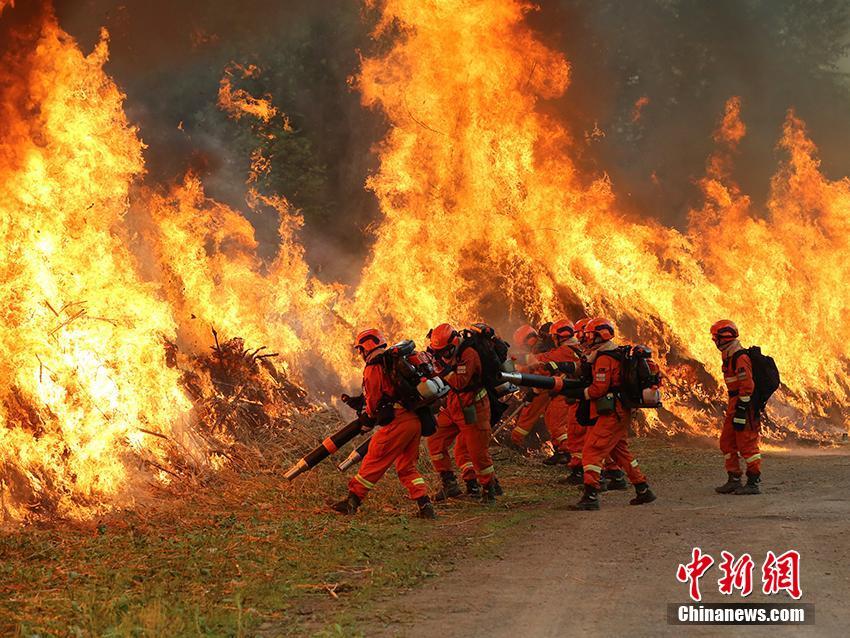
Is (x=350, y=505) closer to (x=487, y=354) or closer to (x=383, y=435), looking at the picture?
(x=383, y=435)

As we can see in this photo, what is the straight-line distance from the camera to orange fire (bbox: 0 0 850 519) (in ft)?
36.0

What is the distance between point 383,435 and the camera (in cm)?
1052

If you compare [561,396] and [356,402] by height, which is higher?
[356,402]

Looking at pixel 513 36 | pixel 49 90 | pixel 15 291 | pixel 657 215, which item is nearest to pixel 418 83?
pixel 513 36

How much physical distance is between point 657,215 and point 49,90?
1554 centimetres

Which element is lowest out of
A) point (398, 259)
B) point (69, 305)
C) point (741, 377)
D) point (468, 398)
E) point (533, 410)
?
point (533, 410)

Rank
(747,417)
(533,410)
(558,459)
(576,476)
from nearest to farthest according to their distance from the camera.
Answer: (747,417)
(576,476)
(533,410)
(558,459)

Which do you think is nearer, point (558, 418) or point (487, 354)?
point (487, 354)

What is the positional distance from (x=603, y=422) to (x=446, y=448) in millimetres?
2026

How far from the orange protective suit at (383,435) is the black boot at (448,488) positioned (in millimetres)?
1491

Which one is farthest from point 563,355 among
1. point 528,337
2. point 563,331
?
point 528,337

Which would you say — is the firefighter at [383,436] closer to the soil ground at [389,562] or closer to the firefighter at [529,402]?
the soil ground at [389,562]

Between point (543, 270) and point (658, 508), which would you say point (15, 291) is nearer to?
point (658, 508)

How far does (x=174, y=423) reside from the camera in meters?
12.3
